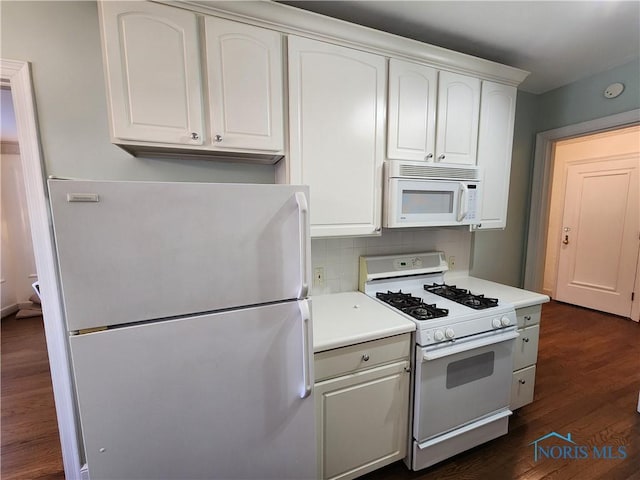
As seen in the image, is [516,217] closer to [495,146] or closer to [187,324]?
[495,146]

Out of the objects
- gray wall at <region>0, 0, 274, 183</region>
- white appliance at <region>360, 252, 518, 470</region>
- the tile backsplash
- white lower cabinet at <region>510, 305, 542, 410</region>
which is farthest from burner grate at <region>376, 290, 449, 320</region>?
gray wall at <region>0, 0, 274, 183</region>

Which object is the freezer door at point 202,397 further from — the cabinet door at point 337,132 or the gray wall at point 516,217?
the gray wall at point 516,217

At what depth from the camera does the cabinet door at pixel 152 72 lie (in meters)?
1.17

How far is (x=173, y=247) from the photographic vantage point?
3.08ft

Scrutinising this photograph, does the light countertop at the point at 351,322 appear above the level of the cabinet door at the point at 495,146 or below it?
below

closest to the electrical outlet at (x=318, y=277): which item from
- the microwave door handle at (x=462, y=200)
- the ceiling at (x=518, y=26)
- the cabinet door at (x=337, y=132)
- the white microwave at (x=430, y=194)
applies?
the cabinet door at (x=337, y=132)

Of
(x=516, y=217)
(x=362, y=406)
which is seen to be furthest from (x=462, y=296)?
(x=516, y=217)

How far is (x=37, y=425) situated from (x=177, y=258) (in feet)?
7.20

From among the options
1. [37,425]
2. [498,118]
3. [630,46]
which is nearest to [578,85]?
[630,46]

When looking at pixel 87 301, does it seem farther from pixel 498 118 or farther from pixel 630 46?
pixel 630 46

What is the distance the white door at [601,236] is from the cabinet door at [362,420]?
392 cm

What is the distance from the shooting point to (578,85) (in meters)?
2.43

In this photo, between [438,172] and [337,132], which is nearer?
[337,132]

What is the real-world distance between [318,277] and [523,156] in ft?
7.70
